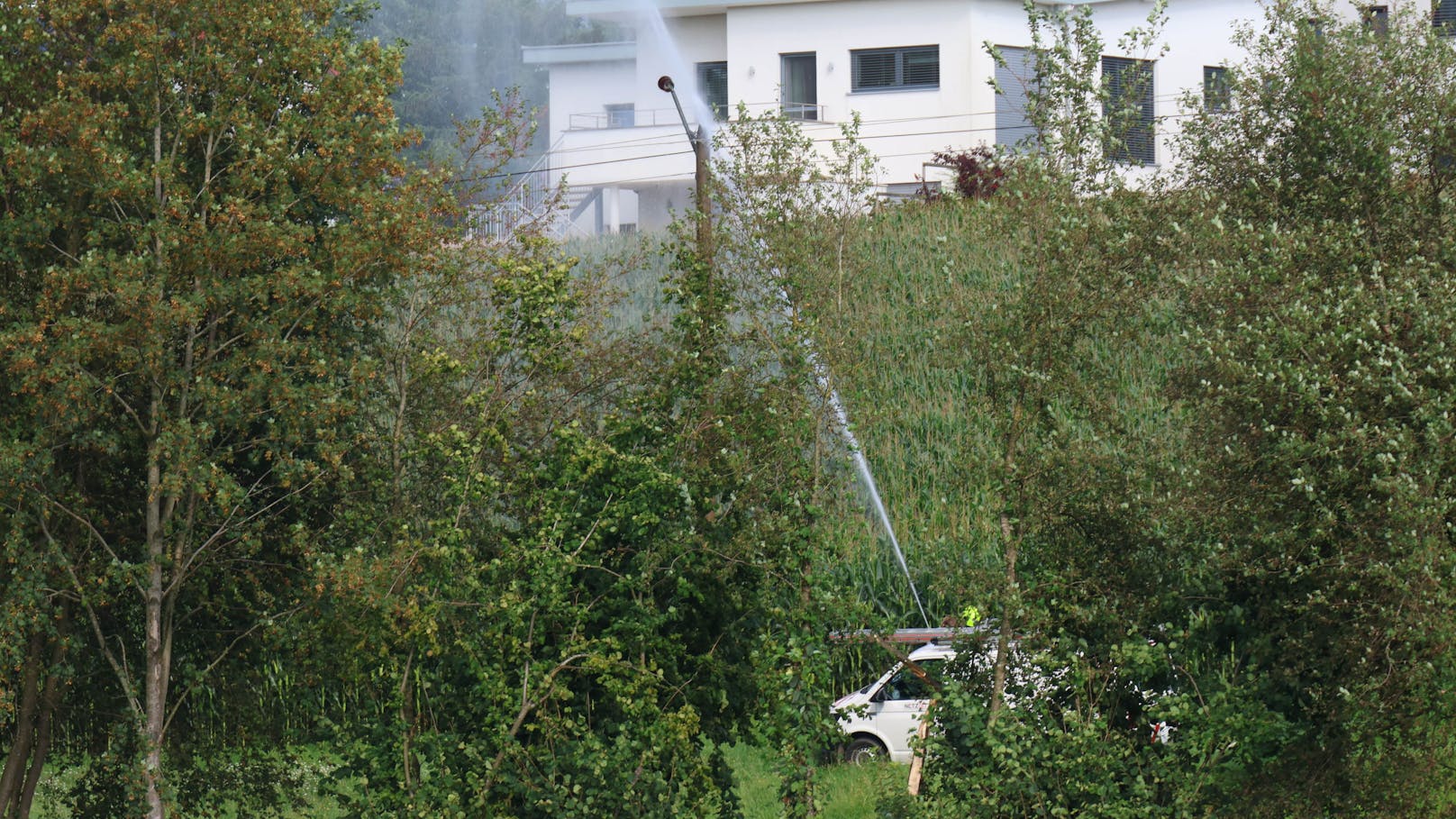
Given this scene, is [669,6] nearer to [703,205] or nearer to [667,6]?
[667,6]

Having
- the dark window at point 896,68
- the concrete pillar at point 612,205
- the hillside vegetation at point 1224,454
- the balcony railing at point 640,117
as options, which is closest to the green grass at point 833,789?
the hillside vegetation at point 1224,454

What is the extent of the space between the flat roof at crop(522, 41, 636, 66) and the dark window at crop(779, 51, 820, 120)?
5.00 metres

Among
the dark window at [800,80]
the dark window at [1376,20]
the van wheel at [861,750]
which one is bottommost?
the van wheel at [861,750]

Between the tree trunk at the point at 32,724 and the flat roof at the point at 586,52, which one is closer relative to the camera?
the tree trunk at the point at 32,724

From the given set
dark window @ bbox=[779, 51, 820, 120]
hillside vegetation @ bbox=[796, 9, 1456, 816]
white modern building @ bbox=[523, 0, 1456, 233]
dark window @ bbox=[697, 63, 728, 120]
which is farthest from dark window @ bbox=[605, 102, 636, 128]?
hillside vegetation @ bbox=[796, 9, 1456, 816]

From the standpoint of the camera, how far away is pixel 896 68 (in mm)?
39688

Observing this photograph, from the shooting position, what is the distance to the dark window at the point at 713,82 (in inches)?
1630

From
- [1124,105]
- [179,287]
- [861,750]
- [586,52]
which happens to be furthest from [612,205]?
[179,287]

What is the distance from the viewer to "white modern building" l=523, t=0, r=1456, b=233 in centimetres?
3872

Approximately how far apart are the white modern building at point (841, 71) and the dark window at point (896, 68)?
30 millimetres

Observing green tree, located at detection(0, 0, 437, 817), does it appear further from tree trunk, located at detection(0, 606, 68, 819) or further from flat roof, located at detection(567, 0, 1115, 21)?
flat roof, located at detection(567, 0, 1115, 21)

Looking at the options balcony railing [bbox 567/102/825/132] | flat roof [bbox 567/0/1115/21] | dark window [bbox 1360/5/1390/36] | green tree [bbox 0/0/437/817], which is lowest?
green tree [bbox 0/0/437/817]

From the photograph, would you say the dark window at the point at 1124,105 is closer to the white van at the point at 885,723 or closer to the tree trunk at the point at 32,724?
the white van at the point at 885,723

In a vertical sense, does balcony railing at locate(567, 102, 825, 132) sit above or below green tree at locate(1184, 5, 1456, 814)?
above
